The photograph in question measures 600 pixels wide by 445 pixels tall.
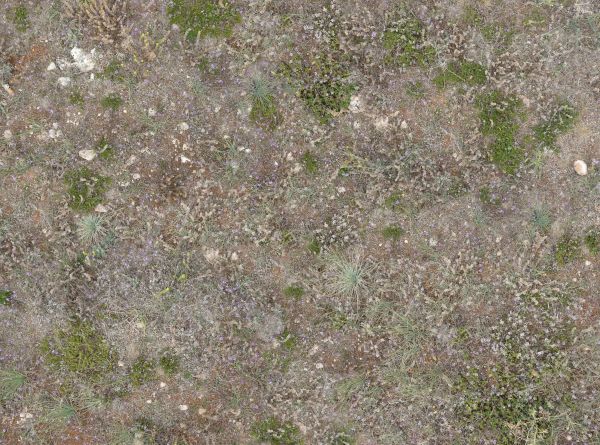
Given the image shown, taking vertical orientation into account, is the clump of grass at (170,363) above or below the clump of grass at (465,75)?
below

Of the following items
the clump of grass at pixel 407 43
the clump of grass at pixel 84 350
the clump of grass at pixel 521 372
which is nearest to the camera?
the clump of grass at pixel 521 372

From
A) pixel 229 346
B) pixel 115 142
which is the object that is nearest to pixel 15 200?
pixel 115 142

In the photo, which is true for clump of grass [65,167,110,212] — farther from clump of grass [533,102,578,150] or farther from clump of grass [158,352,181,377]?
clump of grass [533,102,578,150]

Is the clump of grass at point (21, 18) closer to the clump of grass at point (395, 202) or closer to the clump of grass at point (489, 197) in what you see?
the clump of grass at point (395, 202)

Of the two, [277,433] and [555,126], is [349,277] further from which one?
[555,126]

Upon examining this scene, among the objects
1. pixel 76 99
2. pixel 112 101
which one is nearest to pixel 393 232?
pixel 112 101

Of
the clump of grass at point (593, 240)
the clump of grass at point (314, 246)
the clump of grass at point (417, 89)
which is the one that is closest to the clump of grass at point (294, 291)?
the clump of grass at point (314, 246)

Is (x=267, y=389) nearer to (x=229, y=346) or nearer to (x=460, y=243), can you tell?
(x=229, y=346)
